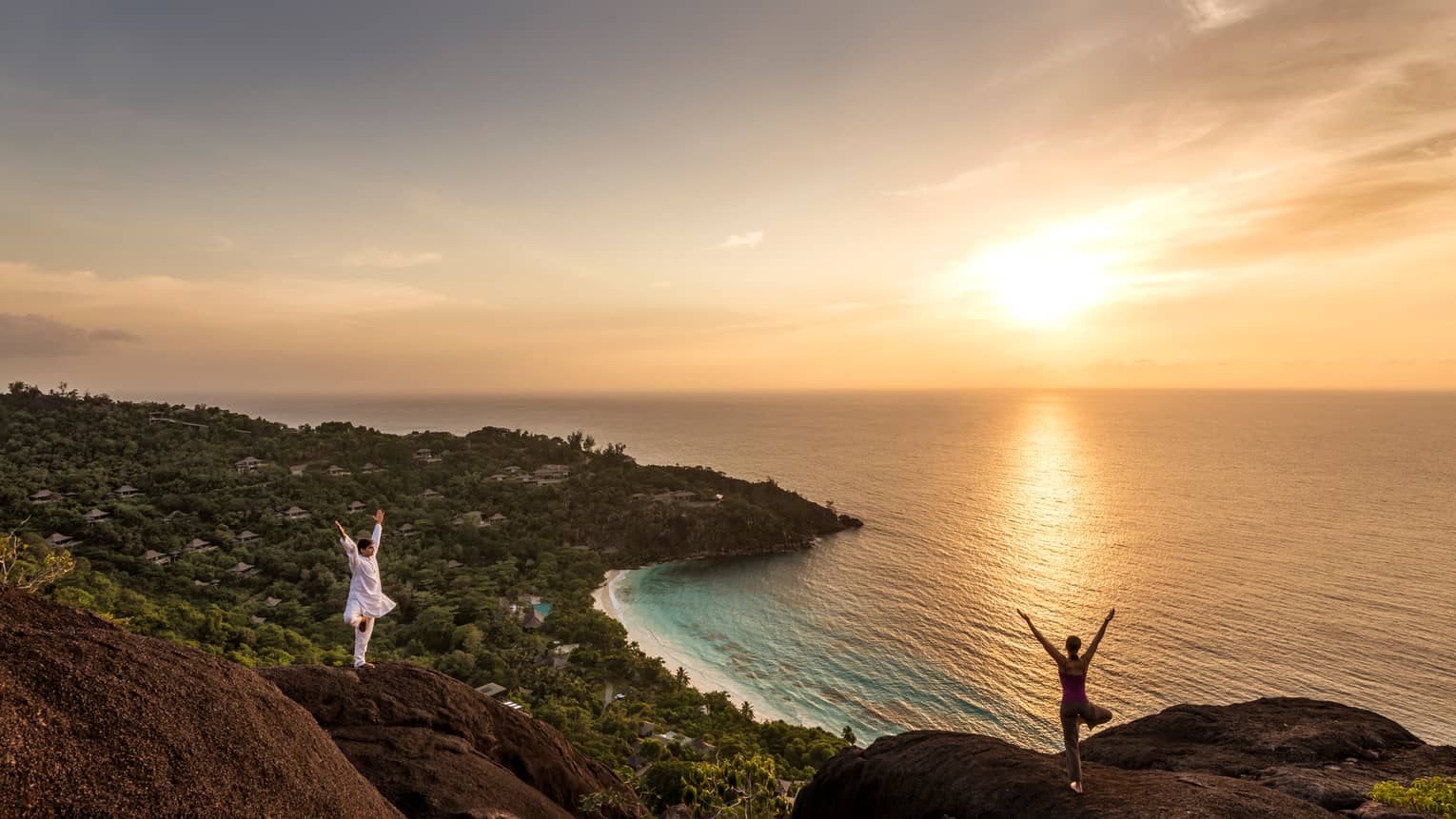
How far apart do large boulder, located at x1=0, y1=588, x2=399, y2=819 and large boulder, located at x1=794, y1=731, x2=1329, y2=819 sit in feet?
31.4

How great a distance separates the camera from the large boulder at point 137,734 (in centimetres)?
427

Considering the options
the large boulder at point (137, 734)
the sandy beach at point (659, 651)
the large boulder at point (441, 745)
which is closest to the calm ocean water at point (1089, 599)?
the sandy beach at point (659, 651)

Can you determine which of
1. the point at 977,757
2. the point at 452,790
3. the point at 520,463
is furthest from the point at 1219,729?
the point at 520,463

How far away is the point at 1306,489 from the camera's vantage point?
82375 mm

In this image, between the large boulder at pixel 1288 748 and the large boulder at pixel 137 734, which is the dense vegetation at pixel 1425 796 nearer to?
the large boulder at pixel 1288 748

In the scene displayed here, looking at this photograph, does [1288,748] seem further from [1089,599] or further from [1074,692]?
[1089,599]

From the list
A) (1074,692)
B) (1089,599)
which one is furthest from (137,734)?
(1089,599)

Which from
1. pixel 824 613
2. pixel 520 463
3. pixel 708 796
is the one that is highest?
pixel 520 463

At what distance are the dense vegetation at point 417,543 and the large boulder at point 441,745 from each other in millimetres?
8911

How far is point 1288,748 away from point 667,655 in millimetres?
40000

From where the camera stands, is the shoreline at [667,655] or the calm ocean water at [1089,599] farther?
the shoreline at [667,655]

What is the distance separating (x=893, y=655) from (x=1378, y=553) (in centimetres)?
5291

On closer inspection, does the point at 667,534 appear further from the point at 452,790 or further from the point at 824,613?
the point at 452,790

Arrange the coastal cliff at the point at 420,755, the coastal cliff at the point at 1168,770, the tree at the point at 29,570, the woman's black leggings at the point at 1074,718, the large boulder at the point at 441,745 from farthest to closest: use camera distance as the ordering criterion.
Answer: the tree at the point at 29,570 → the large boulder at the point at 441,745 → the coastal cliff at the point at 1168,770 → the woman's black leggings at the point at 1074,718 → the coastal cliff at the point at 420,755
